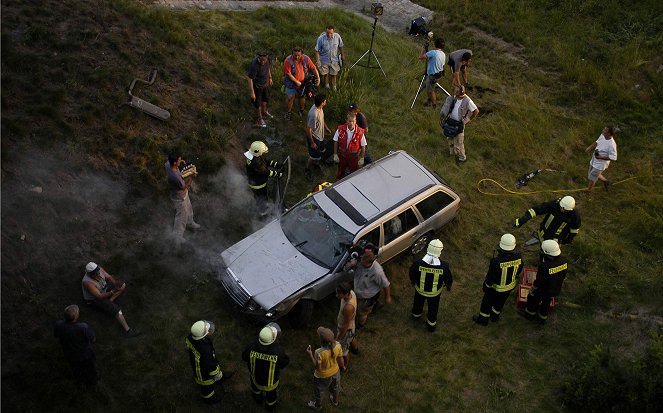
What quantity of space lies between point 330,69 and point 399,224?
5202 millimetres

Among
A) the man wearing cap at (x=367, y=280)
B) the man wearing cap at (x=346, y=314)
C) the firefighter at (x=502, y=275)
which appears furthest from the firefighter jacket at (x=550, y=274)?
the man wearing cap at (x=346, y=314)

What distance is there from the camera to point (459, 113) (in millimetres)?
11430

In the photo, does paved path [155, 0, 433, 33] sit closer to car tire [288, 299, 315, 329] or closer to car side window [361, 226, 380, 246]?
car side window [361, 226, 380, 246]

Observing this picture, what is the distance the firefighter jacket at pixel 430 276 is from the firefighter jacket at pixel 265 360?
2.30 metres

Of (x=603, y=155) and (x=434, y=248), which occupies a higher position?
(x=434, y=248)

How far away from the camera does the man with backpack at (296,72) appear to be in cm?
1140

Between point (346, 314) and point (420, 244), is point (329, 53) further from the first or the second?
point (346, 314)

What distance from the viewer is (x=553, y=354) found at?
8297mm

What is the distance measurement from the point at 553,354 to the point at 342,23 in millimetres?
11334

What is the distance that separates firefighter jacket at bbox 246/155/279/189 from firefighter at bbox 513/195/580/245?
4.27m

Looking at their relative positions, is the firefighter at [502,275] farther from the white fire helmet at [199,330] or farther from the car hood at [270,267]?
the white fire helmet at [199,330]

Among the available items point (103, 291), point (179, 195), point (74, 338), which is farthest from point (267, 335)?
point (179, 195)

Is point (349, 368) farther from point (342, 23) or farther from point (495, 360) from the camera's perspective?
point (342, 23)

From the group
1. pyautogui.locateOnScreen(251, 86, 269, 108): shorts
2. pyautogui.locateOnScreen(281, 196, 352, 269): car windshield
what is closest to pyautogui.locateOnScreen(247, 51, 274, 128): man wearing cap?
pyautogui.locateOnScreen(251, 86, 269, 108): shorts
